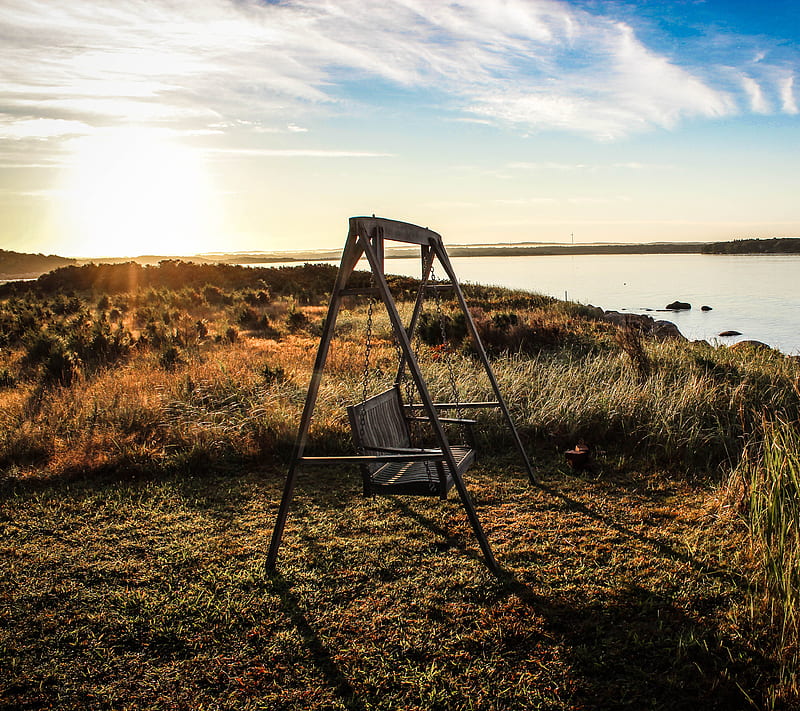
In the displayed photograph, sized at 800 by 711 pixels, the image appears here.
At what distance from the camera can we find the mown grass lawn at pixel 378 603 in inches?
106

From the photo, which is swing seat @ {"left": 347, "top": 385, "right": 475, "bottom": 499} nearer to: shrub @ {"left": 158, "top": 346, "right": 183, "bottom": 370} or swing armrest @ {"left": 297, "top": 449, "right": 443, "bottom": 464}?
swing armrest @ {"left": 297, "top": 449, "right": 443, "bottom": 464}

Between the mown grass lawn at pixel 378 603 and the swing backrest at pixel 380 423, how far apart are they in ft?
2.01

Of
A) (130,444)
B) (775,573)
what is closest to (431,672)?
(775,573)

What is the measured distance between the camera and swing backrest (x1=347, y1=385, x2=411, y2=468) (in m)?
3.97

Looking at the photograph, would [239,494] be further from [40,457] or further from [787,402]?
[787,402]

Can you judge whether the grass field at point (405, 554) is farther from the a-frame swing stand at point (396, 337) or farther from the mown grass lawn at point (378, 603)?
the a-frame swing stand at point (396, 337)

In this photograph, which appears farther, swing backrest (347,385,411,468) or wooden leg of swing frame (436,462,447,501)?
swing backrest (347,385,411,468)

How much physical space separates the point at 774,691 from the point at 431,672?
→ 4.74 ft

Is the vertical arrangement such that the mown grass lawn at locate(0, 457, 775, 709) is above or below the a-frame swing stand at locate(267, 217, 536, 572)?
below

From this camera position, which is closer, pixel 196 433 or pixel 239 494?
pixel 239 494

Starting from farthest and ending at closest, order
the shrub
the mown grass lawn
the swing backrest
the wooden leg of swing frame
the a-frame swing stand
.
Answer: the shrub, the swing backrest, the wooden leg of swing frame, the a-frame swing stand, the mown grass lawn

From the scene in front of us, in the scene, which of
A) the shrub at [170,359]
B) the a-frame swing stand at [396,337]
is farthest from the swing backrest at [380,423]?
the shrub at [170,359]

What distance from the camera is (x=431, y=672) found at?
2779 mm

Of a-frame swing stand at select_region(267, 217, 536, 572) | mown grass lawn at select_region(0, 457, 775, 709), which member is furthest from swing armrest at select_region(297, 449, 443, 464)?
mown grass lawn at select_region(0, 457, 775, 709)
